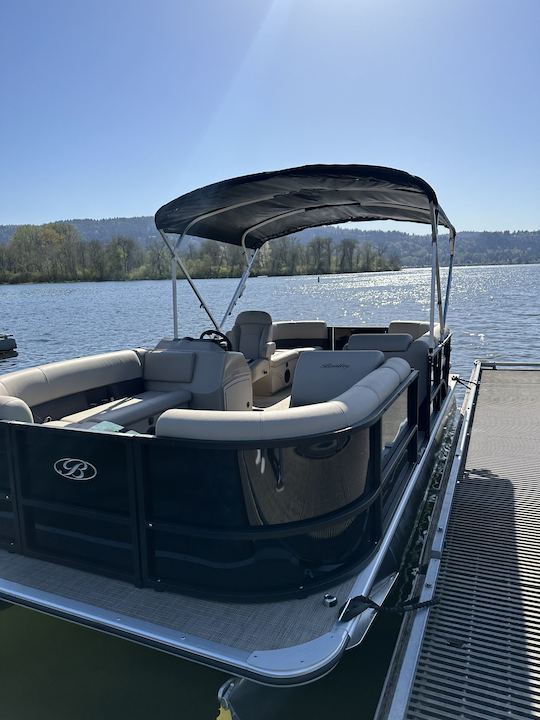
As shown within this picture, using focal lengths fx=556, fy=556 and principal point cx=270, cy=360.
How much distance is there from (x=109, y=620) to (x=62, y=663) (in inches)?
30.7

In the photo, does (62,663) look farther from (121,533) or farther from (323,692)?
(323,692)

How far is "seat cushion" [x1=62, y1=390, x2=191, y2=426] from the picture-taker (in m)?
3.70

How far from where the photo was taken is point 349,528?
2420 millimetres

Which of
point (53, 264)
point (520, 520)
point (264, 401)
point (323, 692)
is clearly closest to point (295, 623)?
point (323, 692)

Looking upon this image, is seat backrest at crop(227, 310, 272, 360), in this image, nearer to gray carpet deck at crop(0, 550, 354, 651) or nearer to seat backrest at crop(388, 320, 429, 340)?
seat backrest at crop(388, 320, 429, 340)

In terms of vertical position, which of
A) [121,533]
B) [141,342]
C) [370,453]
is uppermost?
[370,453]

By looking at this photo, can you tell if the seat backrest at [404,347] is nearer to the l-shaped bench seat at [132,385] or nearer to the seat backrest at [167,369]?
the l-shaped bench seat at [132,385]

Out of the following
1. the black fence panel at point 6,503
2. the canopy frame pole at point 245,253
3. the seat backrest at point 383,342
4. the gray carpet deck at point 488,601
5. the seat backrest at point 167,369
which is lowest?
the gray carpet deck at point 488,601

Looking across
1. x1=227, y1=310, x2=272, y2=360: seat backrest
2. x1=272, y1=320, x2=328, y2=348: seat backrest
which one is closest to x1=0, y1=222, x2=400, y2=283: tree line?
x1=272, y1=320, x2=328, y2=348: seat backrest

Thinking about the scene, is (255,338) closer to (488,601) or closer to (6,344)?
(488,601)

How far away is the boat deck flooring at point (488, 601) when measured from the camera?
2.39 m

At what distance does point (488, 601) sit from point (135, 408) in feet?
8.27

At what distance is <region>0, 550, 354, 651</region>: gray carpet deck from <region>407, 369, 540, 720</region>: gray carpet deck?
640 mm

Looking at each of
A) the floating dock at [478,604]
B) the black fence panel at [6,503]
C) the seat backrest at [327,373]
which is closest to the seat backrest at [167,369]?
the seat backrest at [327,373]
